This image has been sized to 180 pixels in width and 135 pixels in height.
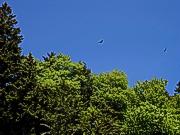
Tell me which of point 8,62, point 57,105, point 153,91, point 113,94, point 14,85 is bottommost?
point 57,105

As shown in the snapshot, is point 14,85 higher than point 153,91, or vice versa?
point 153,91

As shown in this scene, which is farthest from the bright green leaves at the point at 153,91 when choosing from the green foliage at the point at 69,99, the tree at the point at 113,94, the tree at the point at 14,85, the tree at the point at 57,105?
the tree at the point at 14,85

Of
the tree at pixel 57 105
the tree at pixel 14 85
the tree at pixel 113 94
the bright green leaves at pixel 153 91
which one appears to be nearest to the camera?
the tree at pixel 57 105

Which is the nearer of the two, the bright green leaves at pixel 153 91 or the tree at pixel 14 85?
the tree at pixel 14 85

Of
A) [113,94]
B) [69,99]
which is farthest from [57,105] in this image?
[113,94]

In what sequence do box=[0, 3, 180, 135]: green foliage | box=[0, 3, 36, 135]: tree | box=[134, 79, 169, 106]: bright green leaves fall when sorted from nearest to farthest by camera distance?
box=[0, 3, 180, 135]: green foliage, box=[0, 3, 36, 135]: tree, box=[134, 79, 169, 106]: bright green leaves

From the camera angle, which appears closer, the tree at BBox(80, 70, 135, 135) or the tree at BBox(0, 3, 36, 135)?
the tree at BBox(0, 3, 36, 135)

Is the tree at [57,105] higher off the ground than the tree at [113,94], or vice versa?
the tree at [113,94]

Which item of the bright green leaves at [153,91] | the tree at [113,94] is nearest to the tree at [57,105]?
the tree at [113,94]

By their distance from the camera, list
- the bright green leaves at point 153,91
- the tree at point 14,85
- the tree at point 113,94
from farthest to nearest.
Result: the tree at point 113,94 → the bright green leaves at point 153,91 → the tree at point 14,85

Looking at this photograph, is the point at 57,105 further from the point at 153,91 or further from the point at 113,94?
the point at 113,94

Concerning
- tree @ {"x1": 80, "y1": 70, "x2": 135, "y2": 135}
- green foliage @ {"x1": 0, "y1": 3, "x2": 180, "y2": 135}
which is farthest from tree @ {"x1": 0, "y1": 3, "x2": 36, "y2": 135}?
tree @ {"x1": 80, "y1": 70, "x2": 135, "y2": 135}

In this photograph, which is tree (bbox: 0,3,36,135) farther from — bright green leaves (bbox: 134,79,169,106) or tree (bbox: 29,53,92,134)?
bright green leaves (bbox: 134,79,169,106)

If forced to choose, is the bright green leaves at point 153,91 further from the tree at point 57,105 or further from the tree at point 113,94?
the tree at point 57,105
